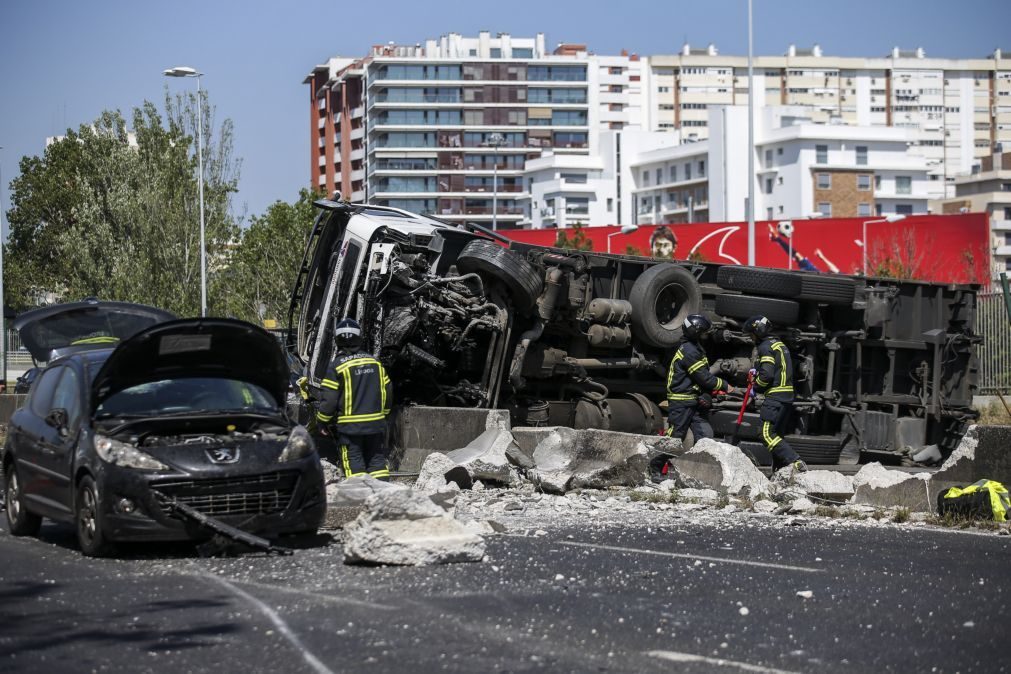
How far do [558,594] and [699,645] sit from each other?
134 cm

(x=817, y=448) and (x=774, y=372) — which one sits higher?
(x=774, y=372)

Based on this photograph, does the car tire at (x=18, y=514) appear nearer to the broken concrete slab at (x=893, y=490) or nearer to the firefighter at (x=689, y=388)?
the firefighter at (x=689, y=388)

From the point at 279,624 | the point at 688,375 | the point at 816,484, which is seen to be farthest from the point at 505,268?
the point at 279,624

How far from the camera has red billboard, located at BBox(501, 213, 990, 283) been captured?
43438 millimetres

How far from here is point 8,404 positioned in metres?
22.9

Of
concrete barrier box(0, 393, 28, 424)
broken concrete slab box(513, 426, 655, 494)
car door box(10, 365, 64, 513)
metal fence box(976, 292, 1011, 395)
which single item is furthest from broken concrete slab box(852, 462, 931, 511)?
metal fence box(976, 292, 1011, 395)

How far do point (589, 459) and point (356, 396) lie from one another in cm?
261

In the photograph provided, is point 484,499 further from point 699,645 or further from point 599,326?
point 699,645

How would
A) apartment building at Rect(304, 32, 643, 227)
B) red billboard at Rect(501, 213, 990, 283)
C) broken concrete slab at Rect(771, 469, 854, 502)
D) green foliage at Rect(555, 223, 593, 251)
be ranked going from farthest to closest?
apartment building at Rect(304, 32, 643, 227)
red billboard at Rect(501, 213, 990, 283)
green foliage at Rect(555, 223, 593, 251)
broken concrete slab at Rect(771, 469, 854, 502)

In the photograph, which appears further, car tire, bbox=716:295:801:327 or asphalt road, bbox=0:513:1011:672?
car tire, bbox=716:295:801:327

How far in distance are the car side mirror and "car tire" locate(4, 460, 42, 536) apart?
867 mm

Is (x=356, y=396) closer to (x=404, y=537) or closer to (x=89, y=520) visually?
(x=89, y=520)

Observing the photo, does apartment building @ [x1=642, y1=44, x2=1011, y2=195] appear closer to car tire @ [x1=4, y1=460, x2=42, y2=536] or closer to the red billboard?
the red billboard

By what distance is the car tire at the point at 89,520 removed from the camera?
8625mm
